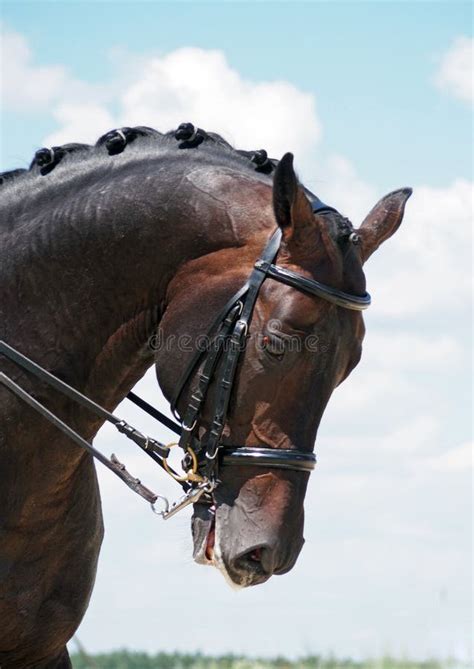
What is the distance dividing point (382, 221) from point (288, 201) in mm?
933

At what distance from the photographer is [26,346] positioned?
6.14 meters

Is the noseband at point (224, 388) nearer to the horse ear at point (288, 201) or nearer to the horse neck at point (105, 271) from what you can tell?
the horse ear at point (288, 201)

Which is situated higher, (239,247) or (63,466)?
(239,247)

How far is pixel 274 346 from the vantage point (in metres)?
5.45

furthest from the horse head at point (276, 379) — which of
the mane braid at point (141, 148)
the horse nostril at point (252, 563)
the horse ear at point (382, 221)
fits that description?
the mane braid at point (141, 148)

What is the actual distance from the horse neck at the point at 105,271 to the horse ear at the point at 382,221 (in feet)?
2.20

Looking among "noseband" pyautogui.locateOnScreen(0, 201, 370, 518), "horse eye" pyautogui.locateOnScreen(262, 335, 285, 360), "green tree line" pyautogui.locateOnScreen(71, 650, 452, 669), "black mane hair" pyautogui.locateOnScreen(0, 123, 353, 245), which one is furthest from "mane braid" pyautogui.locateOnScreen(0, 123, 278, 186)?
"green tree line" pyautogui.locateOnScreen(71, 650, 452, 669)

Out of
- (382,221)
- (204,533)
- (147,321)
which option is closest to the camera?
(204,533)

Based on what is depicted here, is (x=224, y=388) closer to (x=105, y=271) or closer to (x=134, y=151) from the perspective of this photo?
(x=105, y=271)

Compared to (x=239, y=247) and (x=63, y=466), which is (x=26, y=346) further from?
(x=239, y=247)

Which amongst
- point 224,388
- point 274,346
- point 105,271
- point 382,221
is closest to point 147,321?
point 105,271

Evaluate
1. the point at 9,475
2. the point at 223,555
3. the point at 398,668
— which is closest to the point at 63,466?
the point at 9,475

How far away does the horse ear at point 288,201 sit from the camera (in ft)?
17.8

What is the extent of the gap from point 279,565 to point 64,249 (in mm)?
1944
